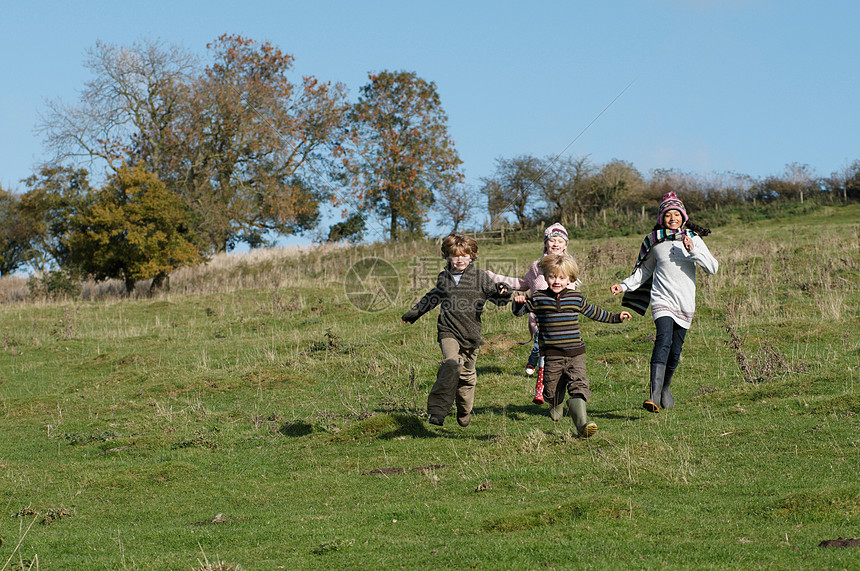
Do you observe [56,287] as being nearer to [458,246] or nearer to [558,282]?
[458,246]

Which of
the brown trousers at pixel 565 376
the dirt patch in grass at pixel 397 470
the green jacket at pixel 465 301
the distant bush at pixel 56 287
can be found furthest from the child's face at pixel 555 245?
the distant bush at pixel 56 287

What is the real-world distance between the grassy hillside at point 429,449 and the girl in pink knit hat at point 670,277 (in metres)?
0.75

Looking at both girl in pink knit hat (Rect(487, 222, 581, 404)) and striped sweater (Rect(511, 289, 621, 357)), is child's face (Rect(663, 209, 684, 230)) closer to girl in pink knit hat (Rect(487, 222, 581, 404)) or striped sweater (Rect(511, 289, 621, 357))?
girl in pink knit hat (Rect(487, 222, 581, 404))

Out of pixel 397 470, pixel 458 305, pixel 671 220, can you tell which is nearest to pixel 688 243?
pixel 671 220

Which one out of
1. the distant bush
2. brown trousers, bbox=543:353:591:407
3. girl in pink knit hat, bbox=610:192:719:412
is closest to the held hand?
girl in pink knit hat, bbox=610:192:719:412

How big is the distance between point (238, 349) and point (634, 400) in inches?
400

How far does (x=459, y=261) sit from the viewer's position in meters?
9.47

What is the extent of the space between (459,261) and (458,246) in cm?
16

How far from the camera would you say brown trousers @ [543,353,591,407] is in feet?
28.2

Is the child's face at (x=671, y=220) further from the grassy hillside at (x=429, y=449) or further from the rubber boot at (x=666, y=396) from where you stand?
the grassy hillside at (x=429, y=449)

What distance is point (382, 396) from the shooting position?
13.4 meters

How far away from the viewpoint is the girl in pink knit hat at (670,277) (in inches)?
383

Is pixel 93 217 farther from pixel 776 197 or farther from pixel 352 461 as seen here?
pixel 776 197

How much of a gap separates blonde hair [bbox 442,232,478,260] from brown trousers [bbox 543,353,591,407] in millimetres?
1482
